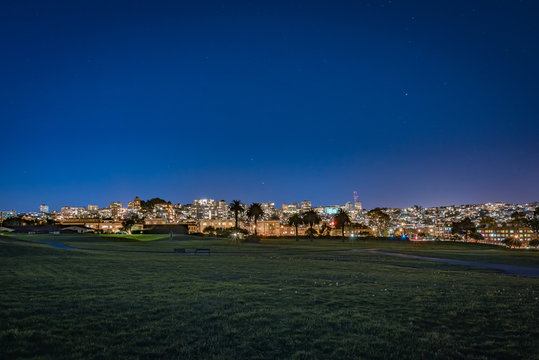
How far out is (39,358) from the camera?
6.15 metres

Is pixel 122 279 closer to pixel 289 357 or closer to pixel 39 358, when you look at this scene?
pixel 39 358

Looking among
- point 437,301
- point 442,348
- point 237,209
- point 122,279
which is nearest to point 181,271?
point 122,279

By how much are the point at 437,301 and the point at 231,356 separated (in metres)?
7.88

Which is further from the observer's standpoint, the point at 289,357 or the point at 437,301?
the point at 437,301

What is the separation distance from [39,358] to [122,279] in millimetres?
9063

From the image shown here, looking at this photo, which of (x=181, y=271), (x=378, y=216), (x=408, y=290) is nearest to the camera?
(x=408, y=290)

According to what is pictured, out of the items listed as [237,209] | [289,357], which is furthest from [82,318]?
[237,209]

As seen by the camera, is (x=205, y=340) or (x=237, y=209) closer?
(x=205, y=340)

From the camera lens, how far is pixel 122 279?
586 inches

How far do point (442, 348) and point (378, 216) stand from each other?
150 m

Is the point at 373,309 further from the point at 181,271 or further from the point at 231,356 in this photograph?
the point at 181,271

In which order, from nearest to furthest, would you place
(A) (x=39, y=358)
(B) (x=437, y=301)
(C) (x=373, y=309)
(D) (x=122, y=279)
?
(A) (x=39, y=358) → (C) (x=373, y=309) → (B) (x=437, y=301) → (D) (x=122, y=279)

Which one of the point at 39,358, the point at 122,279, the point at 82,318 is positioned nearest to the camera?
the point at 39,358

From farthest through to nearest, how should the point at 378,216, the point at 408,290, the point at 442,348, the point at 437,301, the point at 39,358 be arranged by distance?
the point at 378,216, the point at 408,290, the point at 437,301, the point at 442,348, the point at 39,358
